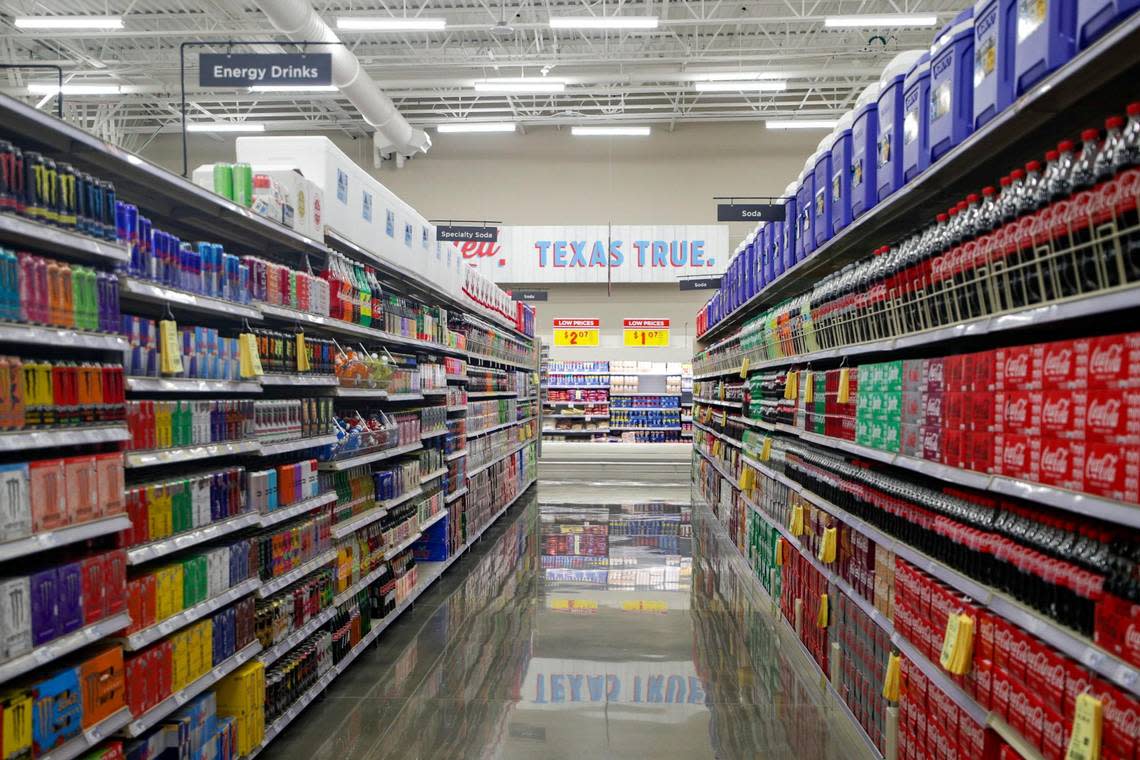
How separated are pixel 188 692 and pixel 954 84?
10.7 ft

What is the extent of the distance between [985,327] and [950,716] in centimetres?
121

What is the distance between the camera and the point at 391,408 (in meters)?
6.52

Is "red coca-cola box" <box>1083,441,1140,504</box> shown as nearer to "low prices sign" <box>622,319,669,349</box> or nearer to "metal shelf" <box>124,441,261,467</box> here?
"metal shelf" <box>124,441,261,467</box>

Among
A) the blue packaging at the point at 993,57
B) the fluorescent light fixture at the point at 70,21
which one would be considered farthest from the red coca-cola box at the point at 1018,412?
the fluorescent light fixture at the point at 70,21

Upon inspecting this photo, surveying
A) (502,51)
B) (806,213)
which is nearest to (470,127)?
(502,51)

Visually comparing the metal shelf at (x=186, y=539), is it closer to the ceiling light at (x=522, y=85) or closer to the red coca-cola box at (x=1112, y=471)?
the red coca-cola box at (x=1112, y=471)

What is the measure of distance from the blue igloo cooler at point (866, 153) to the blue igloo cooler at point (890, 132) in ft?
0.07

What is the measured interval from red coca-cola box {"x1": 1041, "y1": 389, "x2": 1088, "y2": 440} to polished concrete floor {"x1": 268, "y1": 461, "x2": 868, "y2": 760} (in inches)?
84.8

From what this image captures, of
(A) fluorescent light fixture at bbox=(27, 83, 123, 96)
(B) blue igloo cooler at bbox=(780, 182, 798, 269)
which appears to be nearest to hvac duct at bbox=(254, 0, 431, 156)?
(A) fluorescent light fixture at bbox=(27, 83, 123, 96)

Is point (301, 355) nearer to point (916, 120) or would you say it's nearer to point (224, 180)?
point (224, 180)

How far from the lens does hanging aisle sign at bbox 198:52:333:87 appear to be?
4723 millimetres

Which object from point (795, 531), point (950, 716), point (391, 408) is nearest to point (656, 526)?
point (391, 408)

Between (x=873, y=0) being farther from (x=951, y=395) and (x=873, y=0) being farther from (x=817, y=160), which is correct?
(x=951, y=395)

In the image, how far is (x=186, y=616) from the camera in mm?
2990
